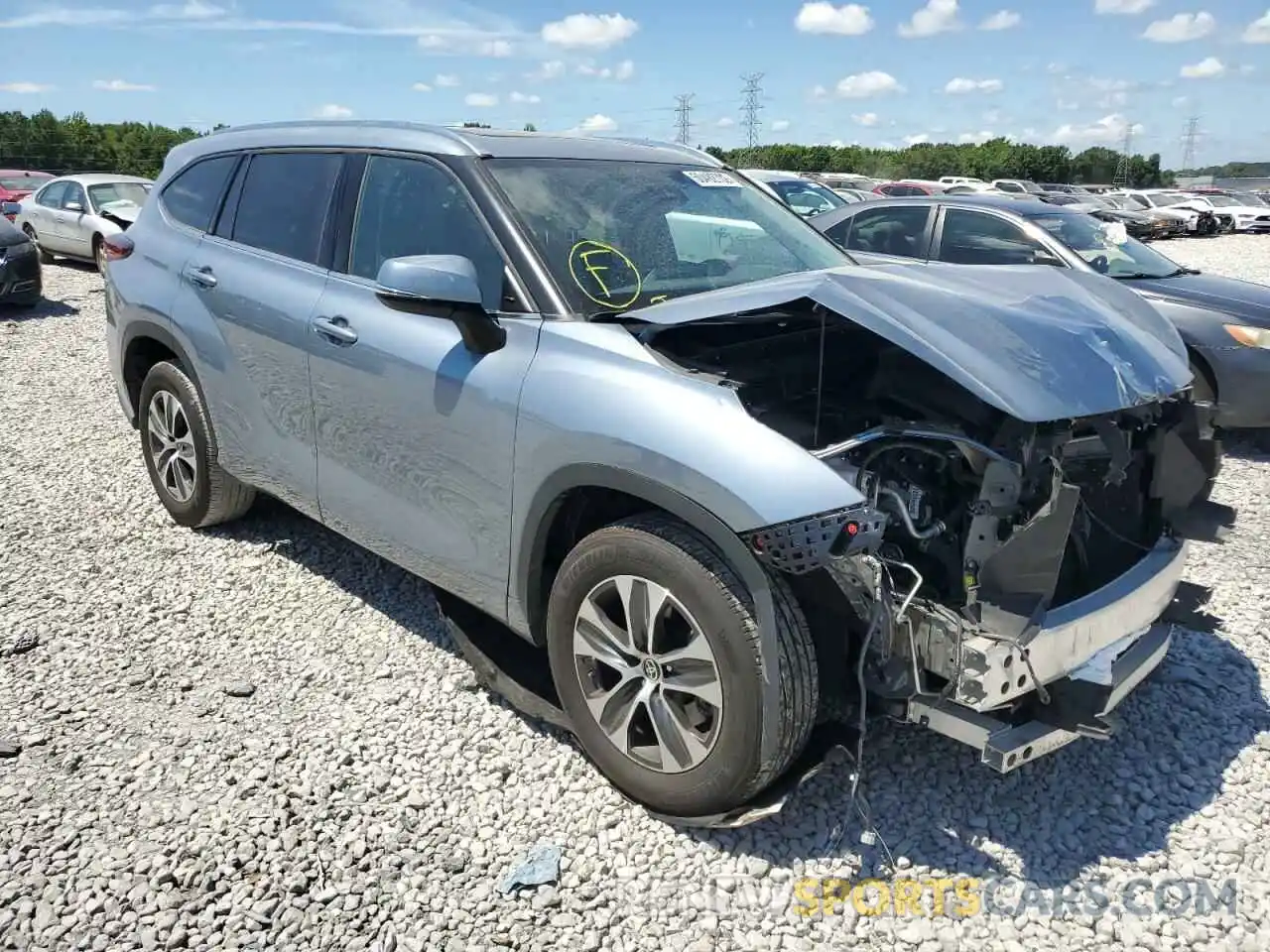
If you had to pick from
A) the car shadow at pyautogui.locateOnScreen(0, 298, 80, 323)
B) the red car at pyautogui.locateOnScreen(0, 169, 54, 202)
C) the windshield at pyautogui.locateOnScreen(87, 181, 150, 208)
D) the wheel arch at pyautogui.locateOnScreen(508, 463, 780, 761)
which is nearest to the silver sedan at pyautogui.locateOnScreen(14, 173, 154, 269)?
the windshield at pyautogui.locateOnScreen(87, 181, 150, 208)

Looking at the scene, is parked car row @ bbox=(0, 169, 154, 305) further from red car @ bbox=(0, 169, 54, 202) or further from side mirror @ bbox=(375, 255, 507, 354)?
side mirror @ bbox=(375, 255, 507, 354)

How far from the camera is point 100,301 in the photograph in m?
13.4

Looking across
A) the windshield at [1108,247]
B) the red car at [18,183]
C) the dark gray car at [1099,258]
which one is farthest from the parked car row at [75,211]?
the windshield at [1108,247]

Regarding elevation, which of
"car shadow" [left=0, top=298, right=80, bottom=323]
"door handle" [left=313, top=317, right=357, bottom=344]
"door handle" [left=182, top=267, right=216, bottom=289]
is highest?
"door handle" [left=182, top=267, right=216, bottom=289]

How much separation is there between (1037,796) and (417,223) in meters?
2.91

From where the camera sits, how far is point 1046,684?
8.96ft

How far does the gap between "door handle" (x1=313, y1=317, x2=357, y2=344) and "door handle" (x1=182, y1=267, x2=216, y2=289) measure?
98cm

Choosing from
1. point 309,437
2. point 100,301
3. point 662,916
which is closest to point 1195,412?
point 662,916

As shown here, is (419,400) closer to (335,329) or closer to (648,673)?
(335,329)

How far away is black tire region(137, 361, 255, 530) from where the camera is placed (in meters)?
4.74

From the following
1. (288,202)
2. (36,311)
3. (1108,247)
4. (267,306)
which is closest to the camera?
(267,306)

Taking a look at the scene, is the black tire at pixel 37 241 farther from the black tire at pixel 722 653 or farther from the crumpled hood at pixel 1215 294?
the black tire at pixel 722 653

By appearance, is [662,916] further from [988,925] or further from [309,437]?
[309,437]

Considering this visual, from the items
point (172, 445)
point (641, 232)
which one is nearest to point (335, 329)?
point (641, 232)
